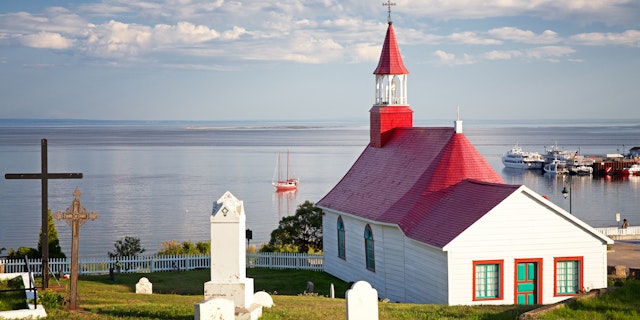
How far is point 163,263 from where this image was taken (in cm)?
3628

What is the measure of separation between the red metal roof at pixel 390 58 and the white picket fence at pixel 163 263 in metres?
8.91

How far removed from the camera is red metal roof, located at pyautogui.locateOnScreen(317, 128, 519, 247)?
25594 millimetres

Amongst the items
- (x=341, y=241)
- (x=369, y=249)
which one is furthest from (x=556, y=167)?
(x=369, y=249)

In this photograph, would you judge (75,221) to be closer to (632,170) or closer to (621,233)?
(621,233)

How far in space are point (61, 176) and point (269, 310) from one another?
924cm

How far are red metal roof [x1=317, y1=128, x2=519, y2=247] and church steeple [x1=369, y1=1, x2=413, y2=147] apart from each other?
70cm

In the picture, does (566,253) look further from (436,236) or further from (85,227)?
(85,227)

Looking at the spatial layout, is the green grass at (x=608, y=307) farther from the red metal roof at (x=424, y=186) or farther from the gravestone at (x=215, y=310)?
the red metal roof at (x=424, y=186)

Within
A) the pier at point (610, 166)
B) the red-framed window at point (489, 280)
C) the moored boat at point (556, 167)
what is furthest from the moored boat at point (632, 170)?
the red-framed window at point (489, 280)

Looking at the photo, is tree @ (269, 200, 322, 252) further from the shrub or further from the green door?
the shrub

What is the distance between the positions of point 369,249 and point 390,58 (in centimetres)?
985

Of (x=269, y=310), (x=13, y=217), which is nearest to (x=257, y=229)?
(x=13, y=217)

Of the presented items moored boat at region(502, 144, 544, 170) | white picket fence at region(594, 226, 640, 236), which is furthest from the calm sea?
white picket fence at region(594, 226, 640, 236)

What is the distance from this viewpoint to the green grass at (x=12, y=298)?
58.8ft
